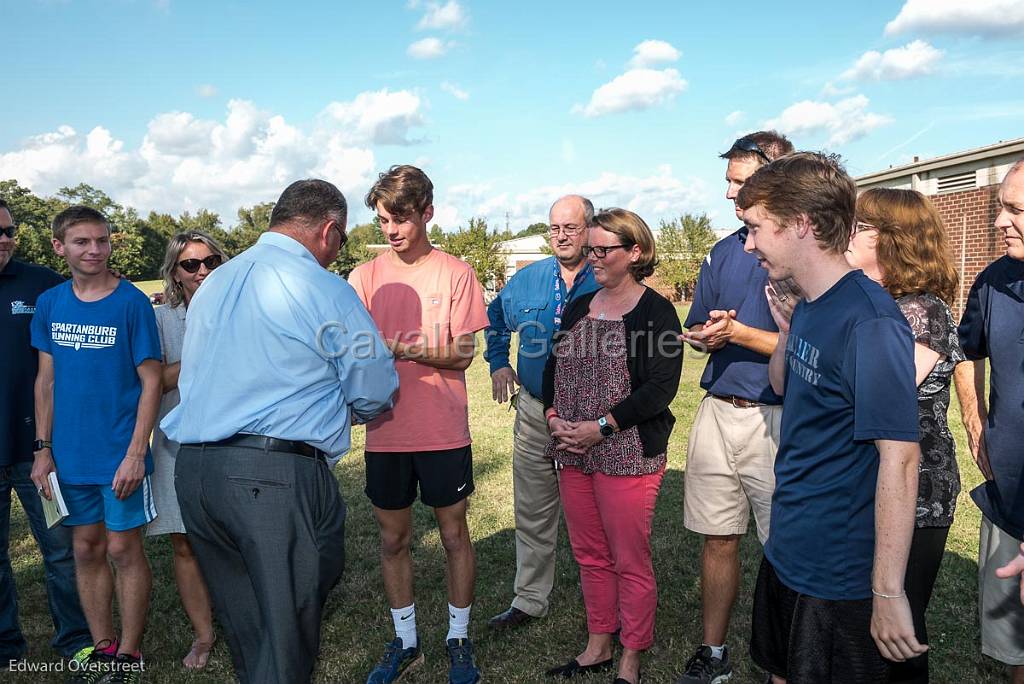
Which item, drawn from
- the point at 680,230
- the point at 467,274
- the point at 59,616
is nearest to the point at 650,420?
the point at 467,274

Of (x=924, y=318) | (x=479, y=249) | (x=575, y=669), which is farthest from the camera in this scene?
(x=479, y=249)

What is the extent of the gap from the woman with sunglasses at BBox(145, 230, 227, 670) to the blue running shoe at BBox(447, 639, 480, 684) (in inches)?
54.8

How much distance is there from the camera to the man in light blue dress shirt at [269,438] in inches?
100

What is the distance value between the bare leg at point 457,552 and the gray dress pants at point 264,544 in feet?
3.69

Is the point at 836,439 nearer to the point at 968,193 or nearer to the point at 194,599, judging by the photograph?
the point at 194,599

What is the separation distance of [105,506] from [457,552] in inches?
73.2

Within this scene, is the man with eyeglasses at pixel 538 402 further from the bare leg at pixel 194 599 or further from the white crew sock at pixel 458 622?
the bare leg at pixel 194 599

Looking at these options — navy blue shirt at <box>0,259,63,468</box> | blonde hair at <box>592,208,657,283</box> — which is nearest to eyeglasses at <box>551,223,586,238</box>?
blonde hair at <box>592,208,657,283</box>

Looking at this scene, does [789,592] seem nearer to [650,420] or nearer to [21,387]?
Result: [650,420]

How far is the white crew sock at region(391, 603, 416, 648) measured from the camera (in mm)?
3887

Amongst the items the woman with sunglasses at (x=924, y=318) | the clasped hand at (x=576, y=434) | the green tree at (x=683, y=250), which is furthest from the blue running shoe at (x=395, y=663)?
the green tree at (x=683, y=250)

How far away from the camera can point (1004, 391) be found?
2.73 m

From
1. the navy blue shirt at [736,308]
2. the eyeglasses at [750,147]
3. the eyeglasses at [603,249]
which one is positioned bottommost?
the navy blue shirt at [736,308]

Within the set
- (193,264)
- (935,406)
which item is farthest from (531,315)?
(935,406)
